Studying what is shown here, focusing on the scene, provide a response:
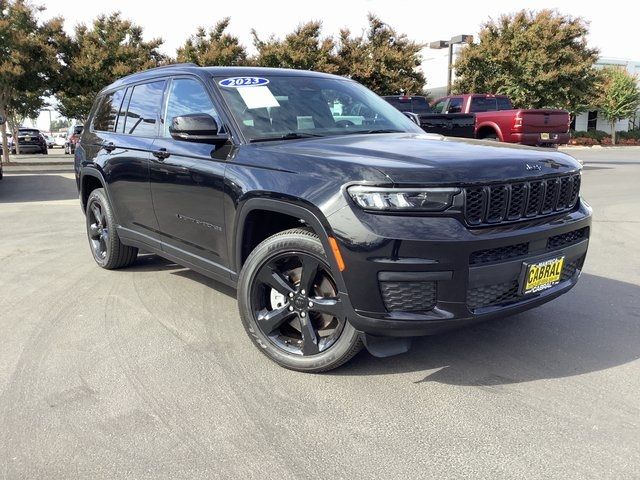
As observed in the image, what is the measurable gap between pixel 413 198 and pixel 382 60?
26.1 metres

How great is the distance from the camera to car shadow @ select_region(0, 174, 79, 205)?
38.9 ft

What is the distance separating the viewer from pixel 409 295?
291cm

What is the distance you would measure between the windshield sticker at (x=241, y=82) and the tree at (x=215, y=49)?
68.7 feet

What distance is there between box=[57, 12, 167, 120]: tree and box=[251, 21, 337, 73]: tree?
5.22 m

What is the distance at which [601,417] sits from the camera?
2.92 m

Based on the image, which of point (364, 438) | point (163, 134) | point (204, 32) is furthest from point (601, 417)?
point (204, 32)

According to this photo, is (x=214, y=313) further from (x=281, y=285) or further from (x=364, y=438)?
(x=364, y=438)

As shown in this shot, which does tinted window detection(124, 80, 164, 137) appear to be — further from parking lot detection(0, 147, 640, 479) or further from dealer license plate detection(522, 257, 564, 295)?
dealer license plate detection(522, 257, 564, 295)

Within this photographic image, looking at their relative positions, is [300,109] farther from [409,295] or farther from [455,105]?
[455,105]

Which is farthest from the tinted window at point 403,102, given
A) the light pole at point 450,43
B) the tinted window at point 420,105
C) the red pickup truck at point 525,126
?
the light pole at point 450,43

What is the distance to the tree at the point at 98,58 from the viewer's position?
21.4 m

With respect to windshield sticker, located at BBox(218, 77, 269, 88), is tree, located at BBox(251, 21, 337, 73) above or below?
above

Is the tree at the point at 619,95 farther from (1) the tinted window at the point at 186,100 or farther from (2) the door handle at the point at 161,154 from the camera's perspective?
(2) the door handle at the point at 161,154

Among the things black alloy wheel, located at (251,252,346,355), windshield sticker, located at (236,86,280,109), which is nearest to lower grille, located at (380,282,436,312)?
black alloy wheel, located at (251,252,346,355)
